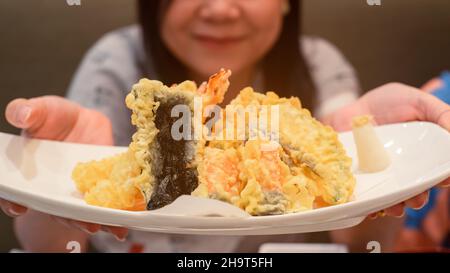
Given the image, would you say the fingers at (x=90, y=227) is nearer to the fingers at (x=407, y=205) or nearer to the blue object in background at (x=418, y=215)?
the fingers at (x=407, y=205)

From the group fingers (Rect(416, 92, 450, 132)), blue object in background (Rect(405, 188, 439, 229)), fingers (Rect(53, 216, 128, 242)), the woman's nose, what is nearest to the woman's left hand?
fingers (Rect(416, 92, 450, 132))

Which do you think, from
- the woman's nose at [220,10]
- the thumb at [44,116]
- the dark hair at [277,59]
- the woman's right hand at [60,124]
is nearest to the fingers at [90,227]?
the woman's right hand at [60,124]

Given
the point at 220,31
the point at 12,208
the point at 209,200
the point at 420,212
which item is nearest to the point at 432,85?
the point at 420,212

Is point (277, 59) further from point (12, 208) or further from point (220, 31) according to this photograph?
point (12, 208)

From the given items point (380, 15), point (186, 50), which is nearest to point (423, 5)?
point (380, 15)

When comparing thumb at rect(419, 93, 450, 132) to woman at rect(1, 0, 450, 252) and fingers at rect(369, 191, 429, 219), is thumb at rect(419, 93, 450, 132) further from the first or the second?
fingers at rect(369, 191, 429, 219)
